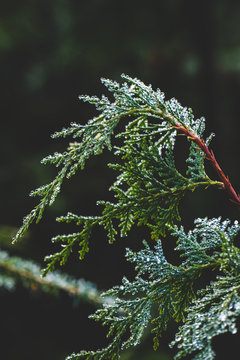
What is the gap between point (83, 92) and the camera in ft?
17.7

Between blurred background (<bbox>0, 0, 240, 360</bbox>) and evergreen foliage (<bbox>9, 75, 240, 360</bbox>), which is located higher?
blurred background (<bbox>0, 0, 240, 360</bbox>)

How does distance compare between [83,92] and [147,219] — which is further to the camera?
[83,92]

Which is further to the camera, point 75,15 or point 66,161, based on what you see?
point 75,15

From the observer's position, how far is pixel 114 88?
3.03 feet

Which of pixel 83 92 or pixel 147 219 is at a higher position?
pixel 83 92

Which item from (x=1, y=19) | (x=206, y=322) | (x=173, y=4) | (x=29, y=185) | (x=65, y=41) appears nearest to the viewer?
(x=206, y=322)

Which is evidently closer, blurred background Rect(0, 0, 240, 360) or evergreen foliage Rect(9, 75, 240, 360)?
evergreen foliage Rect(9, 75, 240, 360)

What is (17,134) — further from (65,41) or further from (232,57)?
(232,57)

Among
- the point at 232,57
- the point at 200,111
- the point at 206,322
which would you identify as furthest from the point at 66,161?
the point at 232,57

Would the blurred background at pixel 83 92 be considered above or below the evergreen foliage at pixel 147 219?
above

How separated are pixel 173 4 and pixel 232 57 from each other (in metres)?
1.45

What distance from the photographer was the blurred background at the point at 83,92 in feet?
12.5

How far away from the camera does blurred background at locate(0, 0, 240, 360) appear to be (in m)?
3.82

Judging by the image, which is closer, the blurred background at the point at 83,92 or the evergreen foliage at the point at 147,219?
the evergreen foliage at the point at 147,219
